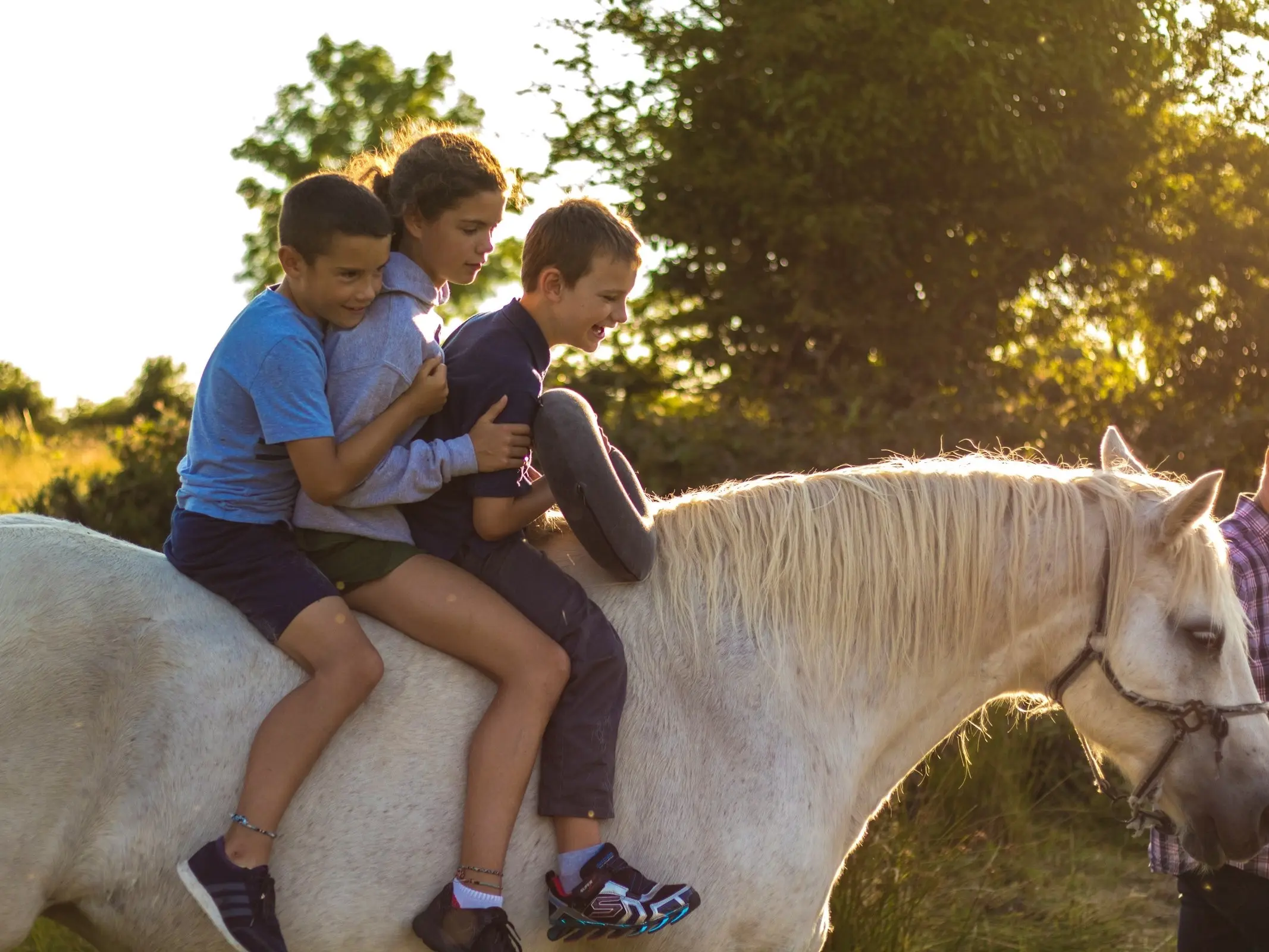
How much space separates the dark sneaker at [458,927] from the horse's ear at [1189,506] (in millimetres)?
1812

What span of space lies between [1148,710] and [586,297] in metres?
1.72

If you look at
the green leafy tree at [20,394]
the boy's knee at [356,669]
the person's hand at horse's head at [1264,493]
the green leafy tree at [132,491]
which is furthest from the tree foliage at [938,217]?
the green leafy tree at [20,394]

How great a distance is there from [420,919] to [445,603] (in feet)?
2.23

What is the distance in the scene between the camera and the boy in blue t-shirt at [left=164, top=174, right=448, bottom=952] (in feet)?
8.00

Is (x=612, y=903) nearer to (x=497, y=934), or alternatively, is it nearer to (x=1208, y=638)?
(x=497, y=934)

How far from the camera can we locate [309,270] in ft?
8.56

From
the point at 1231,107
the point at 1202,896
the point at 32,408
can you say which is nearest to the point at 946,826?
the point at 1202,896

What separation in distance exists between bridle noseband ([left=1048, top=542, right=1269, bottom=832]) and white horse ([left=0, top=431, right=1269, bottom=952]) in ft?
0.07

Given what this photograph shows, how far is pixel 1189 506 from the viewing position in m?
2.73

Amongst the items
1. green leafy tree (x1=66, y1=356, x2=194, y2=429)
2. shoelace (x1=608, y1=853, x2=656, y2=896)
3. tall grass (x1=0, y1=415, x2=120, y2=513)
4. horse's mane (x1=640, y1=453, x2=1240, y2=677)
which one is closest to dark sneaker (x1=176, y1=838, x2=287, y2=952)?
shoelace (x1=608, y1=853, x2=656, y2=896)

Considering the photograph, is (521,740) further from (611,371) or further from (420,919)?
(611,371)

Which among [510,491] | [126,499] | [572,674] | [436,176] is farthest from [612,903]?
[126,499]

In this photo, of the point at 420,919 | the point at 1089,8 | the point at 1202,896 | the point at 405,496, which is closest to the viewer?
the point at 420,919

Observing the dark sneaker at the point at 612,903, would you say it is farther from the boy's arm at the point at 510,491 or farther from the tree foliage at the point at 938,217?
the tree foliage at the point at 938,217
